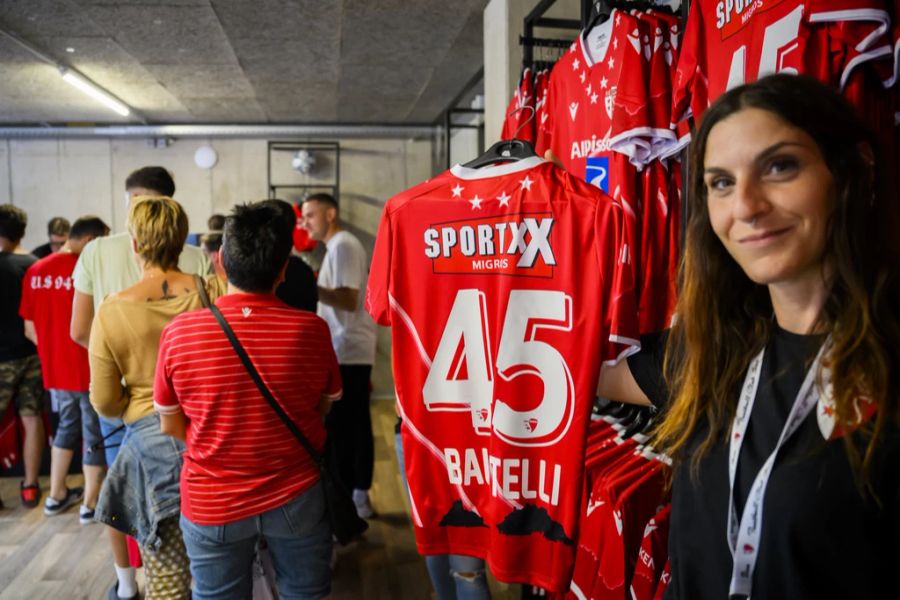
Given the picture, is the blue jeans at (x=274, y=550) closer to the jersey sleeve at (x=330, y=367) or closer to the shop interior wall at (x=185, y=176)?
the jersey sleeve at (x=330, y=367)

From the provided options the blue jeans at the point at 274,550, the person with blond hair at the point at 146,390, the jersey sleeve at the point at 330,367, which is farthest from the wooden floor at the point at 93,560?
the jersey sleeve at the point at 330,367

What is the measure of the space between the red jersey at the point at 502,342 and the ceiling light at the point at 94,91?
4442 mm

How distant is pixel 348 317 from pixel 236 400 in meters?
1.99

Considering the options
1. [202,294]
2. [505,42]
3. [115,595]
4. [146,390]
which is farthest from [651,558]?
[505,42]

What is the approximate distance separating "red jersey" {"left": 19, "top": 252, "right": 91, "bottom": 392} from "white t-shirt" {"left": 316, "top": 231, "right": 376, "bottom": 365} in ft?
4.74

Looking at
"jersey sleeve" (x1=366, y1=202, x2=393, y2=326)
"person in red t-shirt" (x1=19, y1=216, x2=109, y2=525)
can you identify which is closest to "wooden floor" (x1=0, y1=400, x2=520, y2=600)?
"person in red t-shirt" (x1=19, y1=216, x2=109, y2=525)

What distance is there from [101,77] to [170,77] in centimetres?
55

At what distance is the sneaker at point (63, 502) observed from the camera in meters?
3.83

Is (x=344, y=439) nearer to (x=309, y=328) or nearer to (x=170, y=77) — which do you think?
(x=309, y=328)

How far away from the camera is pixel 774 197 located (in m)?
0.87

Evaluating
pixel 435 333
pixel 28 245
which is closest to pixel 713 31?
pixel 435 333

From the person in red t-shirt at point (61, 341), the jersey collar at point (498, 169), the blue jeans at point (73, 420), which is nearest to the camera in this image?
the jersey collar at point (498, 169)

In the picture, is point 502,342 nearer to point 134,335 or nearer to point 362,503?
point 134,335

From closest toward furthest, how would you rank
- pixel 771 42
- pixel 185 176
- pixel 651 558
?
1. pixel 771 42
2. pixel 651 558
3. pixel 185 176
